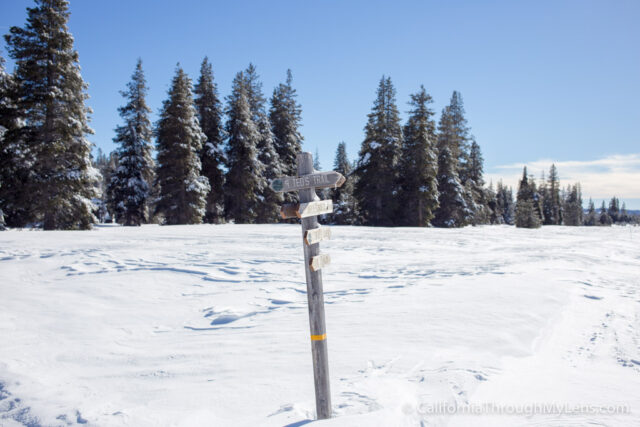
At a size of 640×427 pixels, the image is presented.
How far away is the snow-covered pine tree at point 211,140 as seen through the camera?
31.1 m

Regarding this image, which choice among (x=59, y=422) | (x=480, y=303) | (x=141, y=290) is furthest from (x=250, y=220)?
(x=59, y=422)

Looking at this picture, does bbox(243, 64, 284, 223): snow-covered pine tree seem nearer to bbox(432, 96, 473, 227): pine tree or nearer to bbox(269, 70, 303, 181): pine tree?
bbox(269, 70, 303, 181): pine tree

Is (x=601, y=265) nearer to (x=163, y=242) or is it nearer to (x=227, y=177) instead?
(x=163, y=242)

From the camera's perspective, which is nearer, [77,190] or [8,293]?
[8,293]

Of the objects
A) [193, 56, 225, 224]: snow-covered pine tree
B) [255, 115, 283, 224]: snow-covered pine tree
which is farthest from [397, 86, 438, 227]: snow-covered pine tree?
[193, 56, 225, 224]: snow-covered pine tree

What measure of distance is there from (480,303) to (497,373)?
2852 mm

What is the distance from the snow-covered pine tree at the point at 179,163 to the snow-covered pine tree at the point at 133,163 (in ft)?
9.09

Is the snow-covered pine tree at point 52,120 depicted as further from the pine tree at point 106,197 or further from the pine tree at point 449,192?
the pine tree at point 449,192

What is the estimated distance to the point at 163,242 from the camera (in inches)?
526

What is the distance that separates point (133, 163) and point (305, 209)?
3004cm

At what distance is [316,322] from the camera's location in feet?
11.5

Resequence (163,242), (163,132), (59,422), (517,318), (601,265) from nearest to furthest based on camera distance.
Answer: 1. (59,422)
2. (517,318)
3. (601,265)
4. (163,242)
5. (163,132)

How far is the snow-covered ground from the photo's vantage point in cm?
365

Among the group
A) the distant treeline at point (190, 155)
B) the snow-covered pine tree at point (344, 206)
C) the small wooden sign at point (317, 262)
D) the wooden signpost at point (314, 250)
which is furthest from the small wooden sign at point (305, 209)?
the snow-covered pine tree at point (344, 206)
